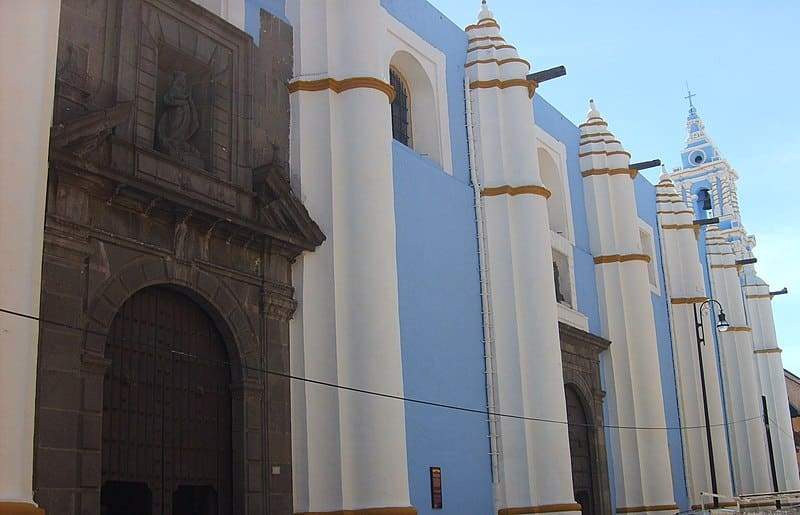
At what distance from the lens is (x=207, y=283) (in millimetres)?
11867

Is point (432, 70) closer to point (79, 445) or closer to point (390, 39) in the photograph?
point (390, 39)

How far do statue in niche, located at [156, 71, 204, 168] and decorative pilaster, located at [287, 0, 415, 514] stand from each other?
1.68 meters

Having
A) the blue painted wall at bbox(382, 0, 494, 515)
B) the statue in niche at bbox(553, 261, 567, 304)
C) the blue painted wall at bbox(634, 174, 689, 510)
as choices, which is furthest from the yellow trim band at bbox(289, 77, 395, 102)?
the blue painted wall at bbox(634, 174, 689, 510)

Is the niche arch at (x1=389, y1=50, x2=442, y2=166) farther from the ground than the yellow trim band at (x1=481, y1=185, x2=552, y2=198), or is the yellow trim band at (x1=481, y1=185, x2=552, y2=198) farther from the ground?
the niche arch at (x1=389, y1=50, x2=442, y2=166)

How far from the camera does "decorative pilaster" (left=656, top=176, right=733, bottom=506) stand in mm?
25250

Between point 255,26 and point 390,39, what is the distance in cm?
318

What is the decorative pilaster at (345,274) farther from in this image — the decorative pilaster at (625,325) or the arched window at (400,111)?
the decorative pilaster at (625,325)

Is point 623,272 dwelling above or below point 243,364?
above

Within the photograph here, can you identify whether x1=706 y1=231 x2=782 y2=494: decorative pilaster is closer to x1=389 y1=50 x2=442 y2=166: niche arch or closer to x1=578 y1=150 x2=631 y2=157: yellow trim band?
x1=578 y1=150 x2=631 y2=157: yellow trim band

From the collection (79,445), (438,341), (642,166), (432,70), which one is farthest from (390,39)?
(642,166)

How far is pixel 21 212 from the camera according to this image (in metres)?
9.14

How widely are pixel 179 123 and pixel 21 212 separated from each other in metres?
3.43

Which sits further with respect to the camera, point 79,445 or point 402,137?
point 402,137

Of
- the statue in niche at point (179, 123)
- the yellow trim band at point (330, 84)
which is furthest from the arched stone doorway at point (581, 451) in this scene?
the statue in niche at point (179, 123)
